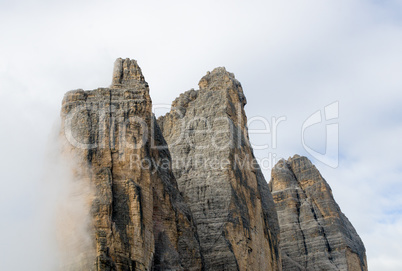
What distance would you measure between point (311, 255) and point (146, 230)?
4555 centimetres

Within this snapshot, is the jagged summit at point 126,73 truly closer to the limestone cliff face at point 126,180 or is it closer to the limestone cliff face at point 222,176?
the limestone cliff face at point 126,180

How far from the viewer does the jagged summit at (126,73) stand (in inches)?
1743

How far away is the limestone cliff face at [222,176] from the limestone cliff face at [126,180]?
767 cm

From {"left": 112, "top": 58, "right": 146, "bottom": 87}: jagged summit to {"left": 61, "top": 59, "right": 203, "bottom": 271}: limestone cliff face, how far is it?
0.06 meters

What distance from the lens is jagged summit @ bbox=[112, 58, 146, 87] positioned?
44.3 m

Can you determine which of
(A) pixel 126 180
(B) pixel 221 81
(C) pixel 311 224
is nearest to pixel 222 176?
(B) pixel 221 81

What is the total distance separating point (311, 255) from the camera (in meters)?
80.1

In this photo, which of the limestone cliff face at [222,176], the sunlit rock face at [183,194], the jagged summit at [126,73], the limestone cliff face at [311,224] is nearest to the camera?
the sunlit rock face at [183,194]

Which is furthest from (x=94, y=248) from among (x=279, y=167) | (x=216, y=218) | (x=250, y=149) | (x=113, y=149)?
(x=279, y=167)

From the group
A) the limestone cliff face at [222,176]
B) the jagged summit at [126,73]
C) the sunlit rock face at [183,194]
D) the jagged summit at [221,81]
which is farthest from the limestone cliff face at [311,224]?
the jagged summit at [126,73]

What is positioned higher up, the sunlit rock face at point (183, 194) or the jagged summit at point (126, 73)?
the jagged summit at point (126, 73)

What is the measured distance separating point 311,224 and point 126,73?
143ft

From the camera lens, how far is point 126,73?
4500 centimetres

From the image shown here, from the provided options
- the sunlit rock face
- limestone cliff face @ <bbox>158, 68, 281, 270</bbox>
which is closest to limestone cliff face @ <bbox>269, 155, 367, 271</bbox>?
the sunlit rock face
